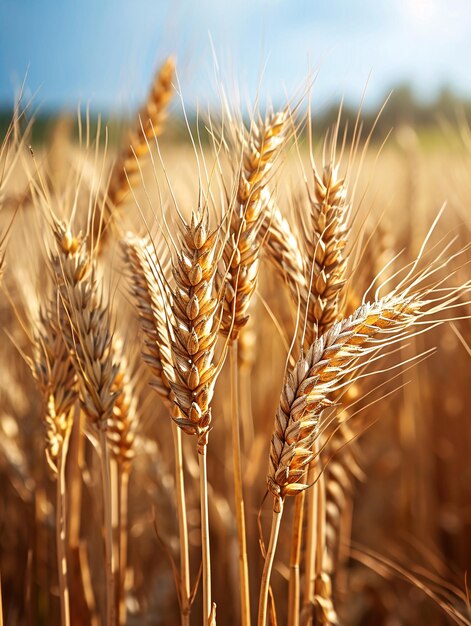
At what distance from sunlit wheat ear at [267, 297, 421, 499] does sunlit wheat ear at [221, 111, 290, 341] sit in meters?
0.13

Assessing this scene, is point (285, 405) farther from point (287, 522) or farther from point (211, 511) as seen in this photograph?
point (287, 522)

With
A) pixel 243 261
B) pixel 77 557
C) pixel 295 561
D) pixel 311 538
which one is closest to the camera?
pixel 243 261

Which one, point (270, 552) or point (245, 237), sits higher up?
point (245, 237)

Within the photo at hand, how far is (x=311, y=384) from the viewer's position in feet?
2.56

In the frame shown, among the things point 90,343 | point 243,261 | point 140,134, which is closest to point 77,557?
point 90,343

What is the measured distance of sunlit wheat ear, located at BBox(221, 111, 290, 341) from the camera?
89 centimetres

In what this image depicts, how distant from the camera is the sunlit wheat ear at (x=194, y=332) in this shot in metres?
0.80

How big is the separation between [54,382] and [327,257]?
0.51 m

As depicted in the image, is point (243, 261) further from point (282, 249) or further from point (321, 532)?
point (321, 532)

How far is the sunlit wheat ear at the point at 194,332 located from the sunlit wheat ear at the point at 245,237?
0.16 ft

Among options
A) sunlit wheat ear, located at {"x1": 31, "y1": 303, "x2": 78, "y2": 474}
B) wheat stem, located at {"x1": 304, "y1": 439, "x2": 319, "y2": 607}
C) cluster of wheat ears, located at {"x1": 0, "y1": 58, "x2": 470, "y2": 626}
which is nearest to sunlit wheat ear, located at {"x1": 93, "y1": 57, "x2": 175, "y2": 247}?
cluster of wheat ears, located at {"x1": 0, "y1": 58, "x2": 470, "y2": 626}

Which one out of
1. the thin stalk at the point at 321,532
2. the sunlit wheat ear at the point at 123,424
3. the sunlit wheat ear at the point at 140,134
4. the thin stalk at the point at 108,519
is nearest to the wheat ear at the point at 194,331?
the thin stalk at the point at 108,519

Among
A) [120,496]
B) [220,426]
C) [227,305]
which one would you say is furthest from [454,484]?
[227,305]

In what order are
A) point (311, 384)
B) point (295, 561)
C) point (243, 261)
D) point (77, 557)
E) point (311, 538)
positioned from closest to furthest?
point (311, 384), point (243, 261), point (295, 561), point (311, 538), point (77, 557)
